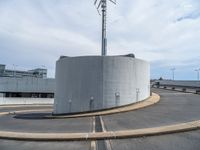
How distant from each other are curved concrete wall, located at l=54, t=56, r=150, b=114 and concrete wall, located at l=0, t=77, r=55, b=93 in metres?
42.2

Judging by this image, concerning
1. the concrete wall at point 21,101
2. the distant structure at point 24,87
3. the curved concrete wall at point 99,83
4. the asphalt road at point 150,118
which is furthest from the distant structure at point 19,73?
the asphalt road at point 150,118

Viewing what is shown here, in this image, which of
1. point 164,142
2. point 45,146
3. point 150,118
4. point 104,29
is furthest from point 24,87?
point 164,142

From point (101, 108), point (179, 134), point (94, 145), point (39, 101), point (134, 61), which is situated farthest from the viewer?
point (39, 101)

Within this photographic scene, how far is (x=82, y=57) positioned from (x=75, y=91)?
2.97 metres

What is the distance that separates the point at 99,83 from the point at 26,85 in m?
45.2

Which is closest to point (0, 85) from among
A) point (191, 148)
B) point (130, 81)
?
point (130, 81)

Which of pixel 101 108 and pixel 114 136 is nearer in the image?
pixel 114 136

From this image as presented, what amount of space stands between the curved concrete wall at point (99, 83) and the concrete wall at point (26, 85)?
138 feet

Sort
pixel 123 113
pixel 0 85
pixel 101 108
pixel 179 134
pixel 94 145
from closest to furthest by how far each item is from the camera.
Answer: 1. pixel 94 145
2. pixel 179 134
3. pixel 123 113
4. pixel 101 108
5. pixel 0 85

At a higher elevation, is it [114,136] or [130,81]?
[130,81]

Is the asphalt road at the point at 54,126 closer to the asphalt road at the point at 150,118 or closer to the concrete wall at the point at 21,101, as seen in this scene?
the asphalt road at the point at 150,118

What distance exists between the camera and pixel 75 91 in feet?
73.2

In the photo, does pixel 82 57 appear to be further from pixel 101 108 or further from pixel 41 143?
pixel 41 143

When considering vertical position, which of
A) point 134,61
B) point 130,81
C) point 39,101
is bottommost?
point 39,101
